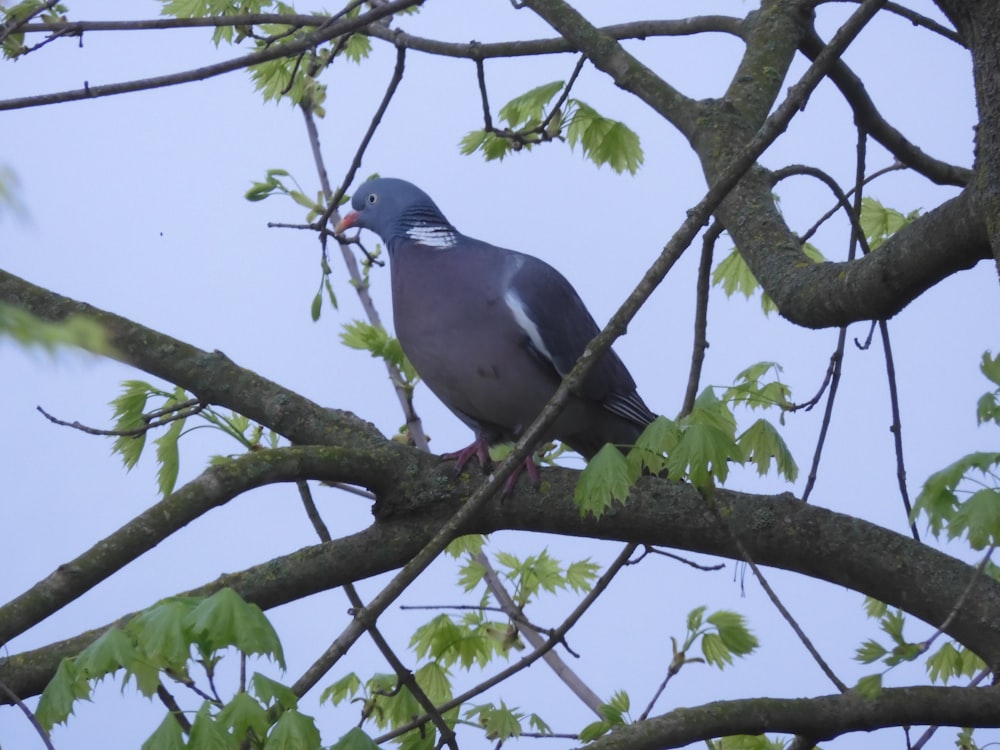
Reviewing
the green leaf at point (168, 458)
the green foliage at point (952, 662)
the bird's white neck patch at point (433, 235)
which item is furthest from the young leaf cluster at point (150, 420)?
the green foliage at point (952, 662)

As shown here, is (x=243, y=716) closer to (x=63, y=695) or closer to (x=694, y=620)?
(x=63, y=695)

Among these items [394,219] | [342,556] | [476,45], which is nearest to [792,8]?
[476,45]

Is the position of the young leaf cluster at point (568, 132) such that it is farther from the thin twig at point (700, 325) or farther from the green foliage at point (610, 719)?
the green foliage at point (610, 719)

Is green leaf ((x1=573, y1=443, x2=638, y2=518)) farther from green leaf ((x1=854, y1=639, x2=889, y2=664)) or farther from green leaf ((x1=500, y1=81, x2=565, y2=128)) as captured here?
green leaf ((x1=500, y1=81, x2=565, y2=128))

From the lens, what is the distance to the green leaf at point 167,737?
122 cm

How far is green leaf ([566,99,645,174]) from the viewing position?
103 inches

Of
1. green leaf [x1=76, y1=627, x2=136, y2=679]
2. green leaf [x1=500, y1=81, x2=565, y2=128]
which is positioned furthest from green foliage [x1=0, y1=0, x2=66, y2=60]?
green leaf [x1=76, y1=627, x2=136, y2=679]

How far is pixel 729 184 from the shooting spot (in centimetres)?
149

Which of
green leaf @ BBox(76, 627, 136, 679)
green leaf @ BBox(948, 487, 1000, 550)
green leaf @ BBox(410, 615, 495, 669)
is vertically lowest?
green leaf @ BBox(76, 627, 136, 679)

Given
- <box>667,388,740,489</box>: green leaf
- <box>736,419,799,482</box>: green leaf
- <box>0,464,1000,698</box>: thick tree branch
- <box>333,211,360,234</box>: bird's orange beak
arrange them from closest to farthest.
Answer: <box>667,388,740,489</box>: green leaf < <box>0,464,1000,698</box>: thick tree branch < <box>736,419,799,482</box>: green leaf < <box>333,211,360,234</box>: bird's orange beak

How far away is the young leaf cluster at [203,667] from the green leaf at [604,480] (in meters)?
0.40

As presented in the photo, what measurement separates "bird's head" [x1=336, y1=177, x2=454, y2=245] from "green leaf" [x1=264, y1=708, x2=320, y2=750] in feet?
5.30

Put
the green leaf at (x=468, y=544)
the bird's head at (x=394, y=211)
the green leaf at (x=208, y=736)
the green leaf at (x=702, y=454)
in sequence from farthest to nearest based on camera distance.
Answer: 1. the bird's head at (x=394, y=211)
2. the green leaf at (x=468, y=544)
3. the green leaf at (x=702, y=454)
4. the green leaf at (x=208, y=736)

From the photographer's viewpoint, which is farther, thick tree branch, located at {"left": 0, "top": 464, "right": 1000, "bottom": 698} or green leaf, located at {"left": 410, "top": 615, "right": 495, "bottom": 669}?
green leaf, located at {"left": 410, "top": 615, "right": 495, "bottom": 669}
